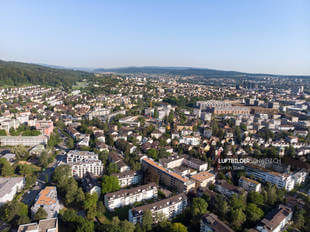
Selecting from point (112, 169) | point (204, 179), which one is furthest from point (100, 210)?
point (204, 179)

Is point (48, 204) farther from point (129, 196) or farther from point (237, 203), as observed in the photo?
point (237, 203)

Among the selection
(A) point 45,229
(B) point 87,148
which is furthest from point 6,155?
(A) point 45,229

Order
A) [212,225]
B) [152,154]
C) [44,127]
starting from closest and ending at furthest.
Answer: [212,225], [152,154], [44,127]

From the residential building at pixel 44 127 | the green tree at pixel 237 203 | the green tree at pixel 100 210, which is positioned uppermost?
the residential building at pixel 44 127

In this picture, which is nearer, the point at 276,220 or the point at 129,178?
the point at 276,220

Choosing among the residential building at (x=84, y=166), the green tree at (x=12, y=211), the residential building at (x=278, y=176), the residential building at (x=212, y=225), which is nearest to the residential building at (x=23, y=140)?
the residential building at (x=84, y=166)

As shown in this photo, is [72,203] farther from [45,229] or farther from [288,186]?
[288,186]

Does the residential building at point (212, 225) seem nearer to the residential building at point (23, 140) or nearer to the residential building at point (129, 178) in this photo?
the residential building at point (129, 178)
